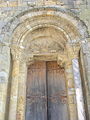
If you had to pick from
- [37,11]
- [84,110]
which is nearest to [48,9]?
[37,11]

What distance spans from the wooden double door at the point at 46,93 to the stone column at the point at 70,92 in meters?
0.34

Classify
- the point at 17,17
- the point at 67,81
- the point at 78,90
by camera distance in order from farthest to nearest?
1. the point at 17,17
2. the point at 67,81
3. the point at 78,90

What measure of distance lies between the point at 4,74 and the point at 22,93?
0.64 m

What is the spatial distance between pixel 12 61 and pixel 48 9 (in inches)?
67.6

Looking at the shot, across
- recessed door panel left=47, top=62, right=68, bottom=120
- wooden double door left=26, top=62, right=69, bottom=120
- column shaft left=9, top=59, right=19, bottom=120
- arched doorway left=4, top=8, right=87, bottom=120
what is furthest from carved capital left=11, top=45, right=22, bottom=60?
recessed door panel left=47, top=62, right=68, bottom=120

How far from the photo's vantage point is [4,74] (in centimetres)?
408

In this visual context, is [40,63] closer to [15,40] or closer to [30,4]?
[15,40]

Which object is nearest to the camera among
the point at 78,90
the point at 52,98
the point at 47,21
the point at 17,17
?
the point at 78,90

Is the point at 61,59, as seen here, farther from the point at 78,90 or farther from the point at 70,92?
the point at 78,90

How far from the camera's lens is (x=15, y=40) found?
186 inches

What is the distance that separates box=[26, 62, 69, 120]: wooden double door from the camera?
4.46m

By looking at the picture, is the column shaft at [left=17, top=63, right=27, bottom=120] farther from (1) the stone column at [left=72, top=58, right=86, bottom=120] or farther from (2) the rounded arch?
(1) the stone column at [left=72, top=58, right=86, bottom=120]

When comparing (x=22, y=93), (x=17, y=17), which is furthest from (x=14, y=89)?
(x=17, y=17)

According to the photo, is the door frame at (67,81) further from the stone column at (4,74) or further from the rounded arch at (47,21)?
the rounded arch at (47,21)
